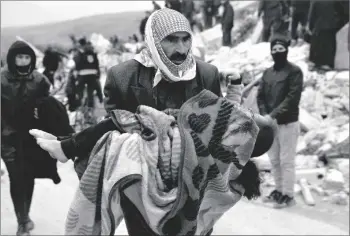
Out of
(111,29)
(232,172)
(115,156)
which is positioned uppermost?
(115,156)

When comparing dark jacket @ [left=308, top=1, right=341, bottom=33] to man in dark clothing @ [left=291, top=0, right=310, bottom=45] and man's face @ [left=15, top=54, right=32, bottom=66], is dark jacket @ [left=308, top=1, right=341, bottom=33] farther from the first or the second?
man's face @ [left=15, top=54, right=32, bottom=66]

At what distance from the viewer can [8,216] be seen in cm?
576

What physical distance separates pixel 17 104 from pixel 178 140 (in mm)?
2722

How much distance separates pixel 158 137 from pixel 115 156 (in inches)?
8.4

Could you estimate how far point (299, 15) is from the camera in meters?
13.8

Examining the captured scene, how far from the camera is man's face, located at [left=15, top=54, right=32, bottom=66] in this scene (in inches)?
179

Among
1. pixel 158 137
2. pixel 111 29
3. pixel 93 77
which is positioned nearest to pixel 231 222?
pixel 158 137

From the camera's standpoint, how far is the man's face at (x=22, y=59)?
4.55 m

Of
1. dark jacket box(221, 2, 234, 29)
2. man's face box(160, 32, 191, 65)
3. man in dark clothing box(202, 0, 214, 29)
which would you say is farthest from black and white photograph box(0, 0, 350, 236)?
man in dark clothing box(202, 0, 214, 29)

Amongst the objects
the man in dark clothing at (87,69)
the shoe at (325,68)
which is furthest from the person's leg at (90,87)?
the shoe at (325,68)

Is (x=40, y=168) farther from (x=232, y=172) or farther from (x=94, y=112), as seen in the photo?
(x=94, y=112)

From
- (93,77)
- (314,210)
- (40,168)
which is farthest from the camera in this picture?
(93,77)

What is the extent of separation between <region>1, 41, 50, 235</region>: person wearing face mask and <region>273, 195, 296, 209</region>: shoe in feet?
9.18

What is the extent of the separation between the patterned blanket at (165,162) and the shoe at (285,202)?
3.72m
